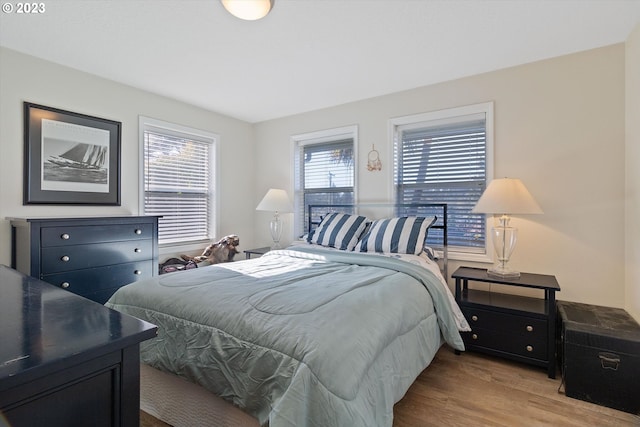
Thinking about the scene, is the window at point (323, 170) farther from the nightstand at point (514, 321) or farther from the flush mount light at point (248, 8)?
the flush mount light at point (248, 8)

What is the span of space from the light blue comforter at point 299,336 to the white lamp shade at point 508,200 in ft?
2.60

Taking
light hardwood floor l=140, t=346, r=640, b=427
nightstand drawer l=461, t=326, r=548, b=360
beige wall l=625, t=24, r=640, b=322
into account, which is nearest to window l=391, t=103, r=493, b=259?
nightstand drawer l=461, t=326, r=548, b=360

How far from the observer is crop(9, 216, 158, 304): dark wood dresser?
2236 millimetres

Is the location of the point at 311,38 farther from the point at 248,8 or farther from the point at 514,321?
the point at 514,321

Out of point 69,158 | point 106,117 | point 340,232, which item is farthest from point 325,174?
point 69,158

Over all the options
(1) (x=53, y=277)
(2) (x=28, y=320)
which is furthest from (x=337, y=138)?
(2) (x=28, y=320)

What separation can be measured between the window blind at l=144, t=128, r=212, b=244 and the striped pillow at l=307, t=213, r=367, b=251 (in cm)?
151

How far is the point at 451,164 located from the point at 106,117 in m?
3.33

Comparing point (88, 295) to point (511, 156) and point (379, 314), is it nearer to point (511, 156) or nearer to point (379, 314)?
point (379, 314)

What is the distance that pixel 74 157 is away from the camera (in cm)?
279

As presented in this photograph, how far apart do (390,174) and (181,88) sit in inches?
91.4

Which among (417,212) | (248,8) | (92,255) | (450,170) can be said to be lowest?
(92,255)

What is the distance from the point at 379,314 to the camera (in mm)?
1498

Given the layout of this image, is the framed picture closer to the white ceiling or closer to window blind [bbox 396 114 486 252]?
the white ceiling
